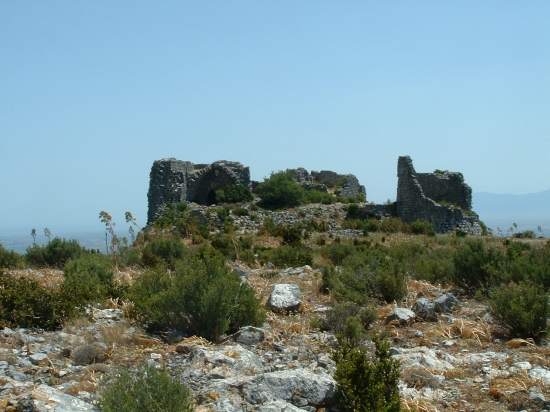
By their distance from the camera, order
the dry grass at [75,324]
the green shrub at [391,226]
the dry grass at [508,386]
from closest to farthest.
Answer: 1. the dry grass at [508,386]
2. the dry grass at [75,324]
3. the green shrub at [391,226]

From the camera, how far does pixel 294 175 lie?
115 ft

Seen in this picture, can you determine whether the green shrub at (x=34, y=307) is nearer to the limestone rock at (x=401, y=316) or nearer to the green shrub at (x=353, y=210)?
the limestone rock at (x=401, y=316)

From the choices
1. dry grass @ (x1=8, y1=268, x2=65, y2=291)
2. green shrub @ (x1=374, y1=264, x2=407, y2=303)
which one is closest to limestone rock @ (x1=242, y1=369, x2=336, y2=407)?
green shrub @ (x1=374, y1=264, x2=407, y2=303)

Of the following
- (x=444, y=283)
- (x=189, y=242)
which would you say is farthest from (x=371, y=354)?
(x=189, y=242)

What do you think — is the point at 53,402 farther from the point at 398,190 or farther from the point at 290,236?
the point at 398,190

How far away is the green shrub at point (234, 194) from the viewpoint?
102ft

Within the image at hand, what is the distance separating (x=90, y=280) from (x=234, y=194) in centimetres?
2155

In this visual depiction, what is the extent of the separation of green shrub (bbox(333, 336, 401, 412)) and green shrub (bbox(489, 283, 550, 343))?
9.41ft

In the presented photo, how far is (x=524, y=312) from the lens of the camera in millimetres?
7219

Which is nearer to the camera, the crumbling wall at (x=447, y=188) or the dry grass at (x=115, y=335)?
the dry grass at (x=115, y=335)

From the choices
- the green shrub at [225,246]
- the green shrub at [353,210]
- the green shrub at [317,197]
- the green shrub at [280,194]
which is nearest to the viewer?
the green shrub at [225,246]

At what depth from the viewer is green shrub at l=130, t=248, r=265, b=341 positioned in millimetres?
7047

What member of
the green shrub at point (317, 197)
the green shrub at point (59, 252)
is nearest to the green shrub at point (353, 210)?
the green shrub at point (317, 197)

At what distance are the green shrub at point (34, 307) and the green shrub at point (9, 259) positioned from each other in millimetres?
6429
